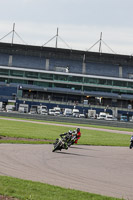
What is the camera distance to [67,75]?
4259 inches

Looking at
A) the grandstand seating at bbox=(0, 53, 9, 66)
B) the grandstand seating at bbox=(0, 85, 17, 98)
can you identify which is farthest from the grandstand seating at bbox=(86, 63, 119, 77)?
the grandstand seating at bbox=(0, 85, 17, 98)

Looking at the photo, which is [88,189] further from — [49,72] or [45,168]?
[49,72]

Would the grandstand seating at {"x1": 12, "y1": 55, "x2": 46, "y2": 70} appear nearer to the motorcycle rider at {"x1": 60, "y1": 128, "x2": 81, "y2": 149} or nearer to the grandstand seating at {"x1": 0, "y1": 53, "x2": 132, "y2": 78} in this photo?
the grandstand seating at {"x1": 0, "y1": 53, "x2": 132, "y2": 78}

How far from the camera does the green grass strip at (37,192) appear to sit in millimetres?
9352

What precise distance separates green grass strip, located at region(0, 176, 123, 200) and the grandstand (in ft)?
297

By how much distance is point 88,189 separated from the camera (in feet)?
36.1

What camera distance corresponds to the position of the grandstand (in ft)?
348

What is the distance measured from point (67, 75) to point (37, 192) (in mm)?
98887

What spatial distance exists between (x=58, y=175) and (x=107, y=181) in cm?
177

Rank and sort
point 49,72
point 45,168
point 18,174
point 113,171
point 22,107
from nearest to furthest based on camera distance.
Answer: point 18,174 < point 45,168 < point 113,171 < point 22,107 < point 49,72

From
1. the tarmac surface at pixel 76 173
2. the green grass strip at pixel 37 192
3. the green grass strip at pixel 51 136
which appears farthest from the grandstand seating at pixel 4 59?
the green grass strip at pixel 37 192

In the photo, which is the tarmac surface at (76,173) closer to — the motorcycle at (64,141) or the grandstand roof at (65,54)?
the motorcycle at (64,141)

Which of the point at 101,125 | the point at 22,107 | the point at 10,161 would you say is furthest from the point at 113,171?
the point at 22,107

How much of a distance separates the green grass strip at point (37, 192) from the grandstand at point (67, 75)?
297 feet
